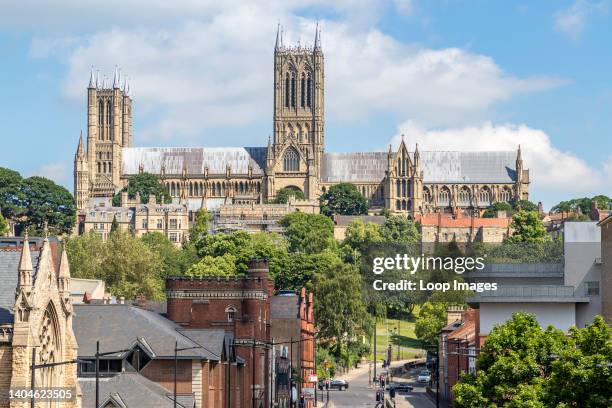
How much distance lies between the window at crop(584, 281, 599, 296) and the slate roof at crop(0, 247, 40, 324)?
37.7 meters

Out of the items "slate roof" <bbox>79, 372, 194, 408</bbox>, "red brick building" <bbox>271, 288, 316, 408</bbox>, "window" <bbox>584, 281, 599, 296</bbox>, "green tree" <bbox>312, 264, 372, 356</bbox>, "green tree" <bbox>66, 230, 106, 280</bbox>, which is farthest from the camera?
"green tree" <bbox>312, 264, 372, 356</bbox>

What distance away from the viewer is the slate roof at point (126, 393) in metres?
75.6

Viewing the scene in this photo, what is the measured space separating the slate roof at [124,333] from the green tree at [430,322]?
4008 inches

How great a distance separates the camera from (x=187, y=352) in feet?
274

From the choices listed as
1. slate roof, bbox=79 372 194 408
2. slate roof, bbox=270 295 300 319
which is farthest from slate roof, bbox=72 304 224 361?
slate roof, bbox=270 295 300 319

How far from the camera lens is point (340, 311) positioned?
18400cm

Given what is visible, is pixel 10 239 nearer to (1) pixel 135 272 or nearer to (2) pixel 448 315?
(1) pixel 135 272

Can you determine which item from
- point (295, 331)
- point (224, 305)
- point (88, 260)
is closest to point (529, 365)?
point (224, 305)

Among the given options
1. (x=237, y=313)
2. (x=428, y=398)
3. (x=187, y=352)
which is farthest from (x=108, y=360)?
(x=428, y=398)

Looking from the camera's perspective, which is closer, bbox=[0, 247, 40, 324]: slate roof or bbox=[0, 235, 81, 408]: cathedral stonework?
bbox=[0, 235, 81, 408]: cathedral stonework

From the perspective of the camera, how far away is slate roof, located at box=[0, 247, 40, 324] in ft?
211

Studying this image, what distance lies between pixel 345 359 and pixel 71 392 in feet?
367

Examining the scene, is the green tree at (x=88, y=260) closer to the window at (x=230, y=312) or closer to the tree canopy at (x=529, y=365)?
the window at (x=230, y=312)

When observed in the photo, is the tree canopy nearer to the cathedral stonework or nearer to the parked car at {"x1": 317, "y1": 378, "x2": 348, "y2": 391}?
the cathedral stonework
